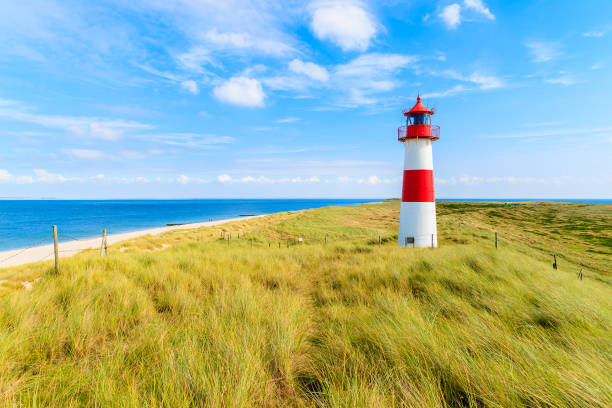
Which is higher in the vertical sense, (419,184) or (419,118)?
(419,118)

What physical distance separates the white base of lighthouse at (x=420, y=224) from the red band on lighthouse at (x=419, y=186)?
31 cm

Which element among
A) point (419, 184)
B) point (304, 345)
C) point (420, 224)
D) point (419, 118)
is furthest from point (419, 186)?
point (304, 345)

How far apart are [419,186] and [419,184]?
10 cm

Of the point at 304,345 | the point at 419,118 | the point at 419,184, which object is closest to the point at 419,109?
the point at 419,118

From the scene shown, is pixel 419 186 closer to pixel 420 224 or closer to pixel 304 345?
pixel 420 224

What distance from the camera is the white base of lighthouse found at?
13.3m

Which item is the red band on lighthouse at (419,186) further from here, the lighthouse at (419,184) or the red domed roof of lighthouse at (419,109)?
the red domed roof of lighthouse at (419,109)

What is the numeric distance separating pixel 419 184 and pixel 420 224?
2.06 meters

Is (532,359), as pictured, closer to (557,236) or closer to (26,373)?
(26,373)

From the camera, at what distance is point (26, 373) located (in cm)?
254

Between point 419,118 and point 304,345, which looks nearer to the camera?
point 304,345

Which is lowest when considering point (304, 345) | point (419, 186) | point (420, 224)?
point (304, 345)

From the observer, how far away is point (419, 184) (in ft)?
43.5

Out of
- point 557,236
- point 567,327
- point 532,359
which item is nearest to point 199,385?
point 532,359
